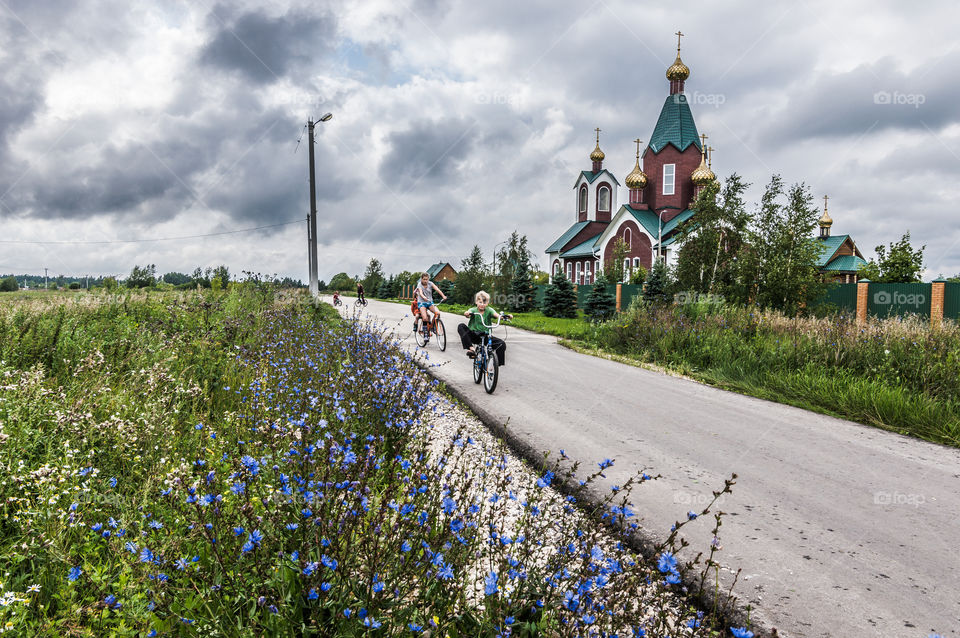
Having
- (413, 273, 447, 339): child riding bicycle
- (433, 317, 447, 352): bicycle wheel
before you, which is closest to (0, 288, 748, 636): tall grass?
(433, 317, 447, 352): bicycle wheel

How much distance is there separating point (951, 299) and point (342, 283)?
86.4 metres

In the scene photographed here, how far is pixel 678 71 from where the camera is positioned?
47.6 m

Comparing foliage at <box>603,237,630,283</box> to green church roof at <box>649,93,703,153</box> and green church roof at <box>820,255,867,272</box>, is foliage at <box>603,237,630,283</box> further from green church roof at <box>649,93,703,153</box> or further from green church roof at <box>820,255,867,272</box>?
green church roof at <box>820,255,867,272</box>

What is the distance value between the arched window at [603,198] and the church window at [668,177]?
1094 centimetres

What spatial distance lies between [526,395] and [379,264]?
233 ft

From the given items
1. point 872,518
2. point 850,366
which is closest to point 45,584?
point 872,518

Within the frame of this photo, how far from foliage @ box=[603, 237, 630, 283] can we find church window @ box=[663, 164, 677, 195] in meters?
6.89

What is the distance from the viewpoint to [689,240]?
20.4 m

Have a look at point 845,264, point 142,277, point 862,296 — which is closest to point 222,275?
point 142,277

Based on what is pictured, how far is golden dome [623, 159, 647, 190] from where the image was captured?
48562 millimetres

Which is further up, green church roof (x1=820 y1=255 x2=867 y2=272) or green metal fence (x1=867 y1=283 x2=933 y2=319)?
green church roof (x1=820 y1=255 x2=867 y2=272)

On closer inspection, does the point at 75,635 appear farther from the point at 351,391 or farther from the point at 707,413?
the point at 707,413

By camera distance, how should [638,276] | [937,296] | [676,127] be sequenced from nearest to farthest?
[937,296]
[638,276]
[676,127]

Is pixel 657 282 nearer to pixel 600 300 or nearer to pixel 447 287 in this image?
pixel 600 300
